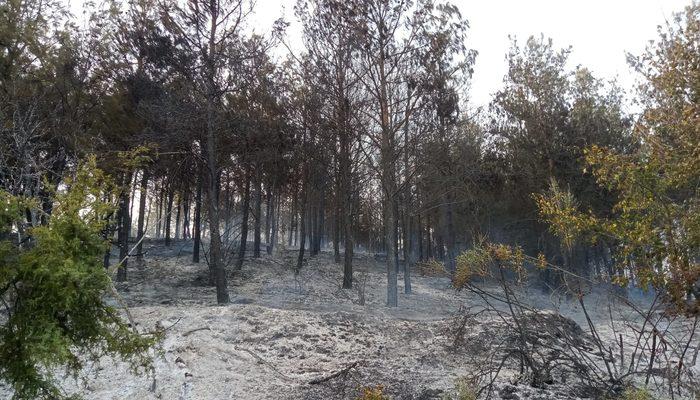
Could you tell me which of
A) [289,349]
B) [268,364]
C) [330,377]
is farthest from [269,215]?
[330,377]

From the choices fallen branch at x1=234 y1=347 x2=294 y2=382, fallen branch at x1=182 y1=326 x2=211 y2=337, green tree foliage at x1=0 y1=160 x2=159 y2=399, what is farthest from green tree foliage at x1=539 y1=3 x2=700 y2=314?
fallen branch at x1=182 y1=326 x2=211 y2=337

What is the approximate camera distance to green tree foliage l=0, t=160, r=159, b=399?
4172mm

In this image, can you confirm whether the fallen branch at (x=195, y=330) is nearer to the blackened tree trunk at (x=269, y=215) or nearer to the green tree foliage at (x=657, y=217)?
the green tree foliage at (x=657, y=217)

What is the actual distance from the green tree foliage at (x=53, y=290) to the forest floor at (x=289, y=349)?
43.3 inches

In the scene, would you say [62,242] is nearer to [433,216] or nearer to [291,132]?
[291,132]

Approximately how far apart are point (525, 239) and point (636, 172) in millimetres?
22373

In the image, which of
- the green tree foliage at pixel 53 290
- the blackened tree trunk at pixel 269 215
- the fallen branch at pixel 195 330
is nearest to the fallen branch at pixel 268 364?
the fallen branch at pixel 195 330

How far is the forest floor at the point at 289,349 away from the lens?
7426mm

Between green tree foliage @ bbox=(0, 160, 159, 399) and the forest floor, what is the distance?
1.10m

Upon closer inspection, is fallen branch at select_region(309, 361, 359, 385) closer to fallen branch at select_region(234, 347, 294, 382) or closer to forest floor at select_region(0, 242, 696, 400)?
forest floor at select_region(0, 242, 696, 400)

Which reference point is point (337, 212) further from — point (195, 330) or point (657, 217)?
point (657, 217)

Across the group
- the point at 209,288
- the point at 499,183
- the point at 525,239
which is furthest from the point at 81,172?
the point at 525,239

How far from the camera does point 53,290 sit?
13.7 feet

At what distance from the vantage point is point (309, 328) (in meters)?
11.0
